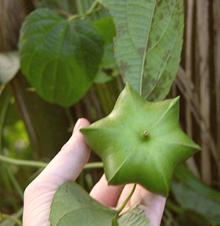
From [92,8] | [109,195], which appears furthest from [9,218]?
[92,8]

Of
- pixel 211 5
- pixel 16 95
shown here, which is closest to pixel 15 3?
pixel 16 95

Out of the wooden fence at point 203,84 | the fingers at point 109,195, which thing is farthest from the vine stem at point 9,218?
the wooden fence at point 203,84

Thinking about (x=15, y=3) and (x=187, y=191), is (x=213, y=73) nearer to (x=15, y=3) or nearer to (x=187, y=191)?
(x=187, y=191)

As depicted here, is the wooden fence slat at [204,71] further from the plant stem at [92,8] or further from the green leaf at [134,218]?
the green leaf at [134,218]

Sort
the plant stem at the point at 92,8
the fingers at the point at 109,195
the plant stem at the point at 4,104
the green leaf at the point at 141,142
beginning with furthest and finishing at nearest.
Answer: the plant stem at the point at 4,104 < the plant stem at the point at 92,8 < the fingers at the point at 109,195 < the green leaf at the point at 141,142

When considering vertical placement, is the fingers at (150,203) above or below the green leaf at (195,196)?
above

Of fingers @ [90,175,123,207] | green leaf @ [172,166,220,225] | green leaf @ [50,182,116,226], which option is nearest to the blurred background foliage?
green leaf @ [172,166,220,225]

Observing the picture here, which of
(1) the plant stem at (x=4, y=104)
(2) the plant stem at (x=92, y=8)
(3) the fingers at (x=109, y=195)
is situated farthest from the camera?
(1) the plant stem at (x=4, y=104)
